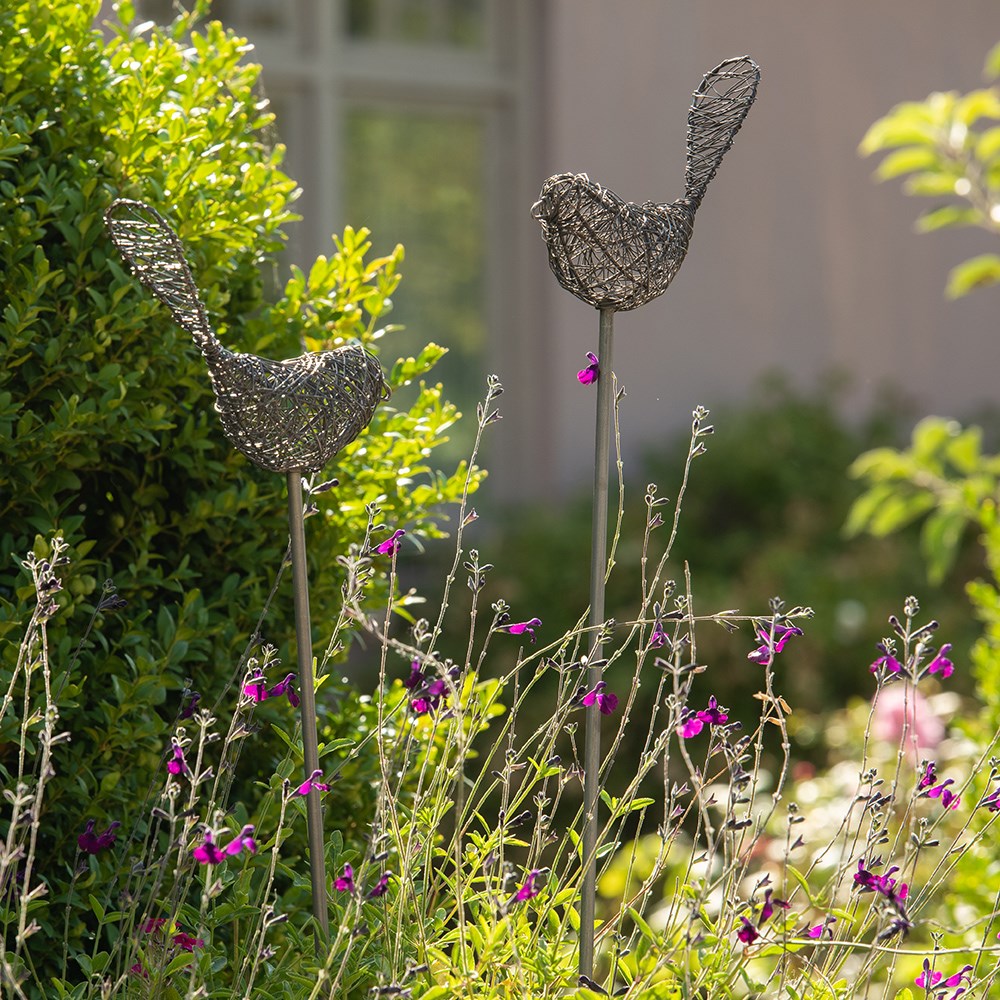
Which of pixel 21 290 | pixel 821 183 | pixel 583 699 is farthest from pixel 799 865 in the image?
pixel 821 183

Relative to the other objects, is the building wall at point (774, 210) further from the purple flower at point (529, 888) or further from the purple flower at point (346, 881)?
the purple flower at point (346, 881)

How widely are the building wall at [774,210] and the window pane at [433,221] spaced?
388 millimetres

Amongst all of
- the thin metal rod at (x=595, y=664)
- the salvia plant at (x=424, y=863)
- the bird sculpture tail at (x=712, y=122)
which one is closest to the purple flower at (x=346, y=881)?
the salvia plant at (x=424, y=863)

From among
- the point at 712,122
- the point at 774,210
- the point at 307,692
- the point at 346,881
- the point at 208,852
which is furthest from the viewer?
the point at 774,210

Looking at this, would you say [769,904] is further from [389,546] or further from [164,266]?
[164,266]

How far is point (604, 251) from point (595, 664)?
557 mm

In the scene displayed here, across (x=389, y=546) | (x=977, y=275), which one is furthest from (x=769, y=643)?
(x=977, y=275)

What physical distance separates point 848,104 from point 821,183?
1.52 feet

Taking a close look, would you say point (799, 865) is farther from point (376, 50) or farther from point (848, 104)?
point (848, 104)

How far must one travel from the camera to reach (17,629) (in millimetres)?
1945

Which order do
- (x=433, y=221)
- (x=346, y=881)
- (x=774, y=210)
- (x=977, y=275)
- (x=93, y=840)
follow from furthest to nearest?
(x=774, y=210) → (x=433, y=221) → (x=977, y=275) → (x=93, y=840) → (x=346, y=881)

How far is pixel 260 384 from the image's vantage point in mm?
1677

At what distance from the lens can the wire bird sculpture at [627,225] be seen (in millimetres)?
1843

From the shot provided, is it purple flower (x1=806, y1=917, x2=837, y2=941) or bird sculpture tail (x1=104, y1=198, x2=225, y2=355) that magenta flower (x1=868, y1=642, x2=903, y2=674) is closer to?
purple flower (x1=806, y1=917, x2=837, y2=941)
